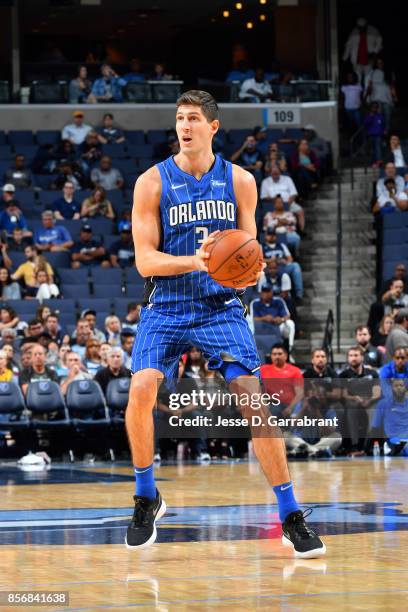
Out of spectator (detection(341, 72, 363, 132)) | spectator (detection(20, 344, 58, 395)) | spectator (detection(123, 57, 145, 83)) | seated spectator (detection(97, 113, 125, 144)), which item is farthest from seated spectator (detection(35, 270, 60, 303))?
spectator (detection(341, 72, 363, 132))

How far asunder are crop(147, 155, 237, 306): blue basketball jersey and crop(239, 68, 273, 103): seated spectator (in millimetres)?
17871

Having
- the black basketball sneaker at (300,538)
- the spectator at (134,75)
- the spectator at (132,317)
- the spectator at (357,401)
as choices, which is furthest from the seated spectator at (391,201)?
the black basketball sneaker at (300,538)

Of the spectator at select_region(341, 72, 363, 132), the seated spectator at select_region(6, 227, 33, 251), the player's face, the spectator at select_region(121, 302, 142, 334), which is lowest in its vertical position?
the spectator at select_region(121, 302, 142, 334)

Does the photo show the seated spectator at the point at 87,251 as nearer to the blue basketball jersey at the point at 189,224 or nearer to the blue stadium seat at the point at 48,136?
the blue stadium seat at the point at 48,136

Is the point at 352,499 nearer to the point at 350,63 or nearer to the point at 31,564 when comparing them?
the point at 31,564

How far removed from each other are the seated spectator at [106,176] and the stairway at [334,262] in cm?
313

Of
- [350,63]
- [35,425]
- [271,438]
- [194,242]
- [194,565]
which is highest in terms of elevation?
[350,63]

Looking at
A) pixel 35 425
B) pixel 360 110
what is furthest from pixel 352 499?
pixel 360 110

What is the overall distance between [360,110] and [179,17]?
6.49 meters

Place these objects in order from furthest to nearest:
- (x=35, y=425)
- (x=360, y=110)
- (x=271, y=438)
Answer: (x=360, y=110) < (x=35, y=425) < (x=271, y=438)

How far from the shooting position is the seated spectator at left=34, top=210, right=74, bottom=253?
1870cm

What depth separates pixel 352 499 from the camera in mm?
8758

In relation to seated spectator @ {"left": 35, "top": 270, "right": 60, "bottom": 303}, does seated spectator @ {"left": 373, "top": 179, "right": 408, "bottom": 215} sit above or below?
above

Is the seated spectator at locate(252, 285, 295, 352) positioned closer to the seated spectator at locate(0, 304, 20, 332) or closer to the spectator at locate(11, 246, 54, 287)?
the spectator at locate(11, 246, 54, 287)
